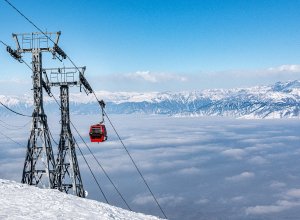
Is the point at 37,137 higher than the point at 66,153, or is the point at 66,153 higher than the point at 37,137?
the point at 37,137

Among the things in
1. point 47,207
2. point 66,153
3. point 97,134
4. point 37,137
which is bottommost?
point 66,153

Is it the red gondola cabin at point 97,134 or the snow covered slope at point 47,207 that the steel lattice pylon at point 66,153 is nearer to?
the red gondola cabin at point 97,134

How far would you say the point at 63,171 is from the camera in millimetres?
28906

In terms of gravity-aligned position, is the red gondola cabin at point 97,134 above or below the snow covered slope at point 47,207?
above

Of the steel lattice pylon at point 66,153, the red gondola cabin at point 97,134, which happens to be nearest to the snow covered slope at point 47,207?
the steel lattice pylon at point 66,153

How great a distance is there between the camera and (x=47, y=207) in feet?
39.8

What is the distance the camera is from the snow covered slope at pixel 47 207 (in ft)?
36.5

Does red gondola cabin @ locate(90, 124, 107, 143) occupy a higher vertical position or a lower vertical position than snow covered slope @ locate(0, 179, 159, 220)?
higher

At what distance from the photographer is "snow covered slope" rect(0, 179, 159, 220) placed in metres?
11.1

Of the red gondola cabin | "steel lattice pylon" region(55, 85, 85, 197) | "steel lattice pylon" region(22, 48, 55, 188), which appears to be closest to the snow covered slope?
"steel lattice pylon" region(22, 48, 55, 188)

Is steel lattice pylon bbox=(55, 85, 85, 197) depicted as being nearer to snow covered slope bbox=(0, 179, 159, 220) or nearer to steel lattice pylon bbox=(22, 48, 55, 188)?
steel lattice pylon bbox=(22, 48, 55, 188)

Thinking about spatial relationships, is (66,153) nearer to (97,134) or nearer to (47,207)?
(97,134)

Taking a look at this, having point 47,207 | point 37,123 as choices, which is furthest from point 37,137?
point 47,207

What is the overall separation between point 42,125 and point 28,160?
2.93 m
